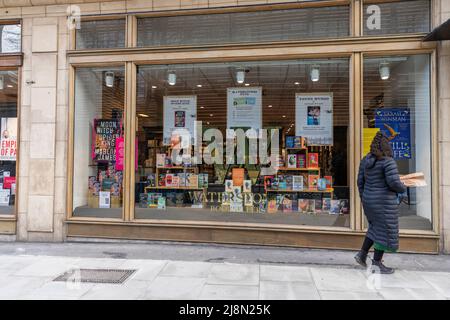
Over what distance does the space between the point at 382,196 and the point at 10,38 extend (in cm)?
Result: 747

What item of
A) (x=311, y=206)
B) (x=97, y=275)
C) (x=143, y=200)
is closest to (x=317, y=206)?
(x=311, y=206)

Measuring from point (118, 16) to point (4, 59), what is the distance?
2.43 metres

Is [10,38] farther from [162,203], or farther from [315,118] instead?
[315,118]

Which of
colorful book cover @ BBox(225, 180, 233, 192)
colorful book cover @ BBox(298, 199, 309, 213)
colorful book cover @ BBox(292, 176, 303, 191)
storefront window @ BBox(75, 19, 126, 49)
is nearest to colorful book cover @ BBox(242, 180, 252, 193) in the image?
colorful book cover @ BBox(225, 180, 233, 192)

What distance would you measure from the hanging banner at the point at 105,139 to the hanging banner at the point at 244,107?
229 cm

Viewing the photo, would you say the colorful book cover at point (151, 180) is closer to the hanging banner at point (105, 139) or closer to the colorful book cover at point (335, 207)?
the hanging banner at point (105, 139)

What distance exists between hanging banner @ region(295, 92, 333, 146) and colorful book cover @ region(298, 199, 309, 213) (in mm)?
1124

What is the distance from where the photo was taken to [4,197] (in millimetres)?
7422

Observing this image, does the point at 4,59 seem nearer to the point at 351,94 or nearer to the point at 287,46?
the point at 287,46

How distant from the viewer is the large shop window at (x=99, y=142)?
23.2 ft

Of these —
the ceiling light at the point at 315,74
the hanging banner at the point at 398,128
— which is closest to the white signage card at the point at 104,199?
the ceiling light at the point at 315,74

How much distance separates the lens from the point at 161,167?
749 cm

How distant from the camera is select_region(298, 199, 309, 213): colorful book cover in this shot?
6855 millimetres

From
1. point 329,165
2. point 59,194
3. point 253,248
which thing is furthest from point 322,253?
point 59,194
